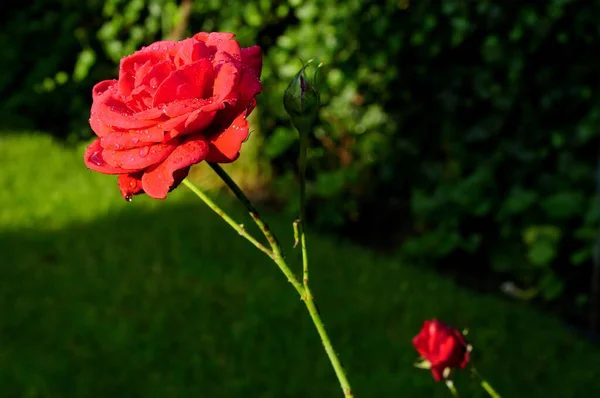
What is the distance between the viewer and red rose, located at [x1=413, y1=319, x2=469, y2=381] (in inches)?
45.5

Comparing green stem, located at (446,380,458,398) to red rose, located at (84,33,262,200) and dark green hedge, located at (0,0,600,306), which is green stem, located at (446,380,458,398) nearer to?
red rose, located at (84,33,262,200)

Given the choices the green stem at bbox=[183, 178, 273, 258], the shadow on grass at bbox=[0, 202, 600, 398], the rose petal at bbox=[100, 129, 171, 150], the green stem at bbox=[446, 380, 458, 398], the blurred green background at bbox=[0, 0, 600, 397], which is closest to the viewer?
the rose petal at bbox=[100, 129, 171, 150]

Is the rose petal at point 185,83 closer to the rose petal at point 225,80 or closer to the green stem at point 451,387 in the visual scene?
the rose petal at point 225,80

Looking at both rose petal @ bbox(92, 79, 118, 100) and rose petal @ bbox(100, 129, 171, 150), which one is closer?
rose petal @ bbox(100, 129, 171, 150)

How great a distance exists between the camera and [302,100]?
841mm

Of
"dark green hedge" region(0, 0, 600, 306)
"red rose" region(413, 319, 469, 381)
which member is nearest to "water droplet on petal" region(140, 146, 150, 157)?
"red rose" region(413, 319, 469, 381)

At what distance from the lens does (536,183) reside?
3.40 m

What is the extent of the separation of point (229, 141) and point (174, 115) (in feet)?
0.18

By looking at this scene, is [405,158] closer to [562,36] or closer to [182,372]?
[562,36]

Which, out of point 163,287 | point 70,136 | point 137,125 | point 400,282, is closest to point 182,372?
point 163,287

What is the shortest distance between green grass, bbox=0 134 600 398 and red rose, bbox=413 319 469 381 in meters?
1.30

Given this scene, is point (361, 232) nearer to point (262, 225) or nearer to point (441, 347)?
point (441, 347)

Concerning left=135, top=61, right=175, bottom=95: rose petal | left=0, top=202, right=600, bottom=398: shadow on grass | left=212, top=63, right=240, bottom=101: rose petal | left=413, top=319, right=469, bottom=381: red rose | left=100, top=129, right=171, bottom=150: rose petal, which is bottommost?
left=0, top=202, right=600, bottom=398: shadow on grass

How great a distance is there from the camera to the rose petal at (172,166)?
2.40ft
